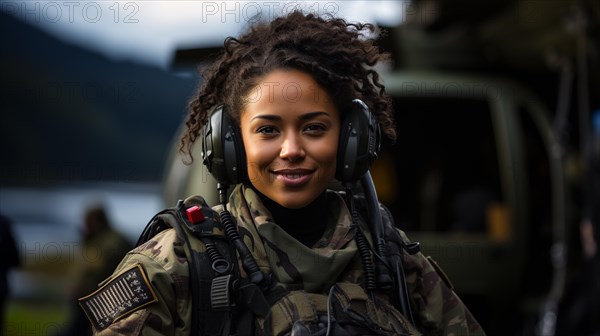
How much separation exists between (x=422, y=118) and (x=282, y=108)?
5806mm

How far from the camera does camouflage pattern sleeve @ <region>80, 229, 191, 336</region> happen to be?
2242 millimetres

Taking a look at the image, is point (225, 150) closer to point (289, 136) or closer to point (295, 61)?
point (289, 136)

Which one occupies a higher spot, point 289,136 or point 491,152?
point 289,136

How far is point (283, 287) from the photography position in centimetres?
237

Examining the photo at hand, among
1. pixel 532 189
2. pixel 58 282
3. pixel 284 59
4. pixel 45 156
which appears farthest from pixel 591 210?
pixel 45 156

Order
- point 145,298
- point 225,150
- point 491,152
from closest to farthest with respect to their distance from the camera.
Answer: point 145,298 → point 225,150 → point 491,152

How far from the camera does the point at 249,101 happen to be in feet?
8.14

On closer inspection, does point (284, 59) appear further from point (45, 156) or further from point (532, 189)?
point (45, 156)

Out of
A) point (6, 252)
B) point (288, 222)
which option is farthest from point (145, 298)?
point (6, 252)

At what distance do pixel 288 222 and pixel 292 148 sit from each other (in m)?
0.20

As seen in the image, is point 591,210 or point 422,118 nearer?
point 591,210

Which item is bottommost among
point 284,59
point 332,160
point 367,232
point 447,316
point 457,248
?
point 457,248

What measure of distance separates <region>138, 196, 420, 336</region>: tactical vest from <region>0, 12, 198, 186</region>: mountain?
59.2 feet

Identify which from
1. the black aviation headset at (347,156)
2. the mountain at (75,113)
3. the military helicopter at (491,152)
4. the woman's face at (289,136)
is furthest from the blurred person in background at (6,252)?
the mountain at (75,113)
